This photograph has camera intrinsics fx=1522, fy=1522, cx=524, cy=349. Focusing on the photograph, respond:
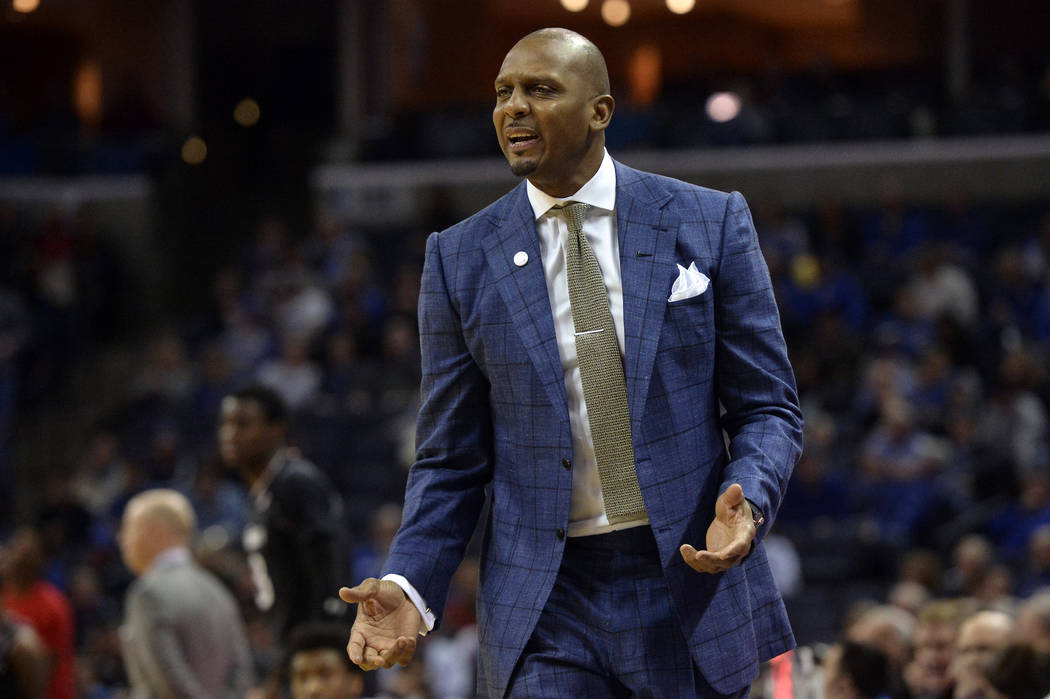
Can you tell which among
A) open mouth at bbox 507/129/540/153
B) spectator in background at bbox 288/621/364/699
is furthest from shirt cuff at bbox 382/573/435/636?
spectator in background at bbox 288/621/364/699

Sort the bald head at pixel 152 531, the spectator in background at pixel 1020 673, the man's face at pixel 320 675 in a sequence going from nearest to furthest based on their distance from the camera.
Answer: the spectator in background at pixel 1020 673 → the man's face at pixel 320 675 → the bald head at pixel 152 531

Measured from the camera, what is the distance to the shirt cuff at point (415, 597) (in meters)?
2.69

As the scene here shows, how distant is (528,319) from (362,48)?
14.5 m

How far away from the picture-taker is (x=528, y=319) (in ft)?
8.96

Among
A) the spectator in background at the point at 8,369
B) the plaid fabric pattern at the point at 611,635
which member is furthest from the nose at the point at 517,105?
the spectator in background at the point at 8,369

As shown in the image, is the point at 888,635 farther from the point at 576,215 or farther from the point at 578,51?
the point at 578,51

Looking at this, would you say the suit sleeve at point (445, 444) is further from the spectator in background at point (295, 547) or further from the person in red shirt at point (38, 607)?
the person in red shirt at point (38, 607)

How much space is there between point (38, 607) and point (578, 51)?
513 centimetres

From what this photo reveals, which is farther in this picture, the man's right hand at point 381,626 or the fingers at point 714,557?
the man's right hand at point 381,626

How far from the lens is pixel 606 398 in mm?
2684

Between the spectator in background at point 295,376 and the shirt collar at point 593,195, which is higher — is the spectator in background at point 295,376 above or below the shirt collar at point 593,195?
below

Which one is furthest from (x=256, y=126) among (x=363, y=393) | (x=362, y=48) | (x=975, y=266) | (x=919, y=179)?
(x=975, y=266)

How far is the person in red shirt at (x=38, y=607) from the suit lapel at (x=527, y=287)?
4.60 meters

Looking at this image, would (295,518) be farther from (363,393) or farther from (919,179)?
(919,179)
